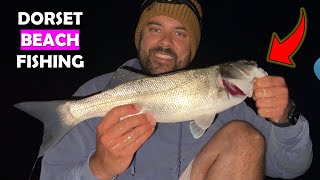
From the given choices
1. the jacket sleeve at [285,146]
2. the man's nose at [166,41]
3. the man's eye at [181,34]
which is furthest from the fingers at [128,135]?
the man's eye at [181,34]

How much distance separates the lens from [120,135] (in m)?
2.15

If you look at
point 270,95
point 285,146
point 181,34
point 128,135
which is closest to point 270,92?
point 270,95

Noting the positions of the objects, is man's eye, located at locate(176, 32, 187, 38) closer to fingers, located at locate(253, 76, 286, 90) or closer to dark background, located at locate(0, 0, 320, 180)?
fingers, located at locate(253, 76, 286, 90)

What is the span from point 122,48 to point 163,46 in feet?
28.9

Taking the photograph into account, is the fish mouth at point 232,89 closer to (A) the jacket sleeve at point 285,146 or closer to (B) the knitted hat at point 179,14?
(A) the jacket sleeve at point 285,146

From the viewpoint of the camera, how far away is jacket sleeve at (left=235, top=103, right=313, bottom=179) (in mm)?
2453

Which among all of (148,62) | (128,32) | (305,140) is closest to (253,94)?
(305,140)

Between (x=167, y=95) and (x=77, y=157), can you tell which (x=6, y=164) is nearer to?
(x=77, y=157)

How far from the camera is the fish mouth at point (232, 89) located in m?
2.29

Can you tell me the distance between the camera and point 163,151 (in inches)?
106

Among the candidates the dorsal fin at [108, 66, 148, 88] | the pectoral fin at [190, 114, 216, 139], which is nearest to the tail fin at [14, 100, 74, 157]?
the dorsal fin at [108, 66, 148, 88]

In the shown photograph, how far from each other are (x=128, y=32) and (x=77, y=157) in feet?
32.5

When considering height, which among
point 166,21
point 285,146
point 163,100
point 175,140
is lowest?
point 175,140

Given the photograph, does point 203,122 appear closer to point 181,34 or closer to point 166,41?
point 166,41
